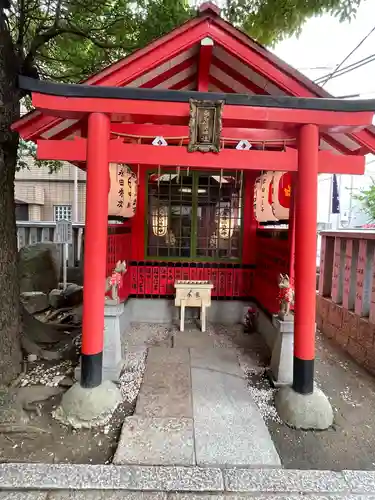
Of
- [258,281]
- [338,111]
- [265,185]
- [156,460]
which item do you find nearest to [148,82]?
[265,185]

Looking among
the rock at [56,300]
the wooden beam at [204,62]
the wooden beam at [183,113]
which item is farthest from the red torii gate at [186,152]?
the rock at [56,300]

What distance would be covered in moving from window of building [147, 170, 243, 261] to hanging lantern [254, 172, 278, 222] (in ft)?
6.04

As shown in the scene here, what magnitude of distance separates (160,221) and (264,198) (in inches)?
112

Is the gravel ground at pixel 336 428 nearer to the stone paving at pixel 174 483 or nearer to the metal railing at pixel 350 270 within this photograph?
the stone paving at pixel 174 483

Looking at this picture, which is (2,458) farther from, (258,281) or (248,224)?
(248,224)

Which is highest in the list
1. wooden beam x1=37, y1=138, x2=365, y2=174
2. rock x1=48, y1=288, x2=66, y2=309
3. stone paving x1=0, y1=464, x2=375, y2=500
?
wooden beam x1=37, y1=138, x2=365, y2=174

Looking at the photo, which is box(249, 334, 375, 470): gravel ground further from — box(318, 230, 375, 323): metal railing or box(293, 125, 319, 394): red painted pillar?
box(318, 230, 375, 323): metal railing

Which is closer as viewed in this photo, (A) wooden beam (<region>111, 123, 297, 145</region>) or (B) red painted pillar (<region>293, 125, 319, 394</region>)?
(B) red painted pillar (<region>293, 125, 319, 394</region>)

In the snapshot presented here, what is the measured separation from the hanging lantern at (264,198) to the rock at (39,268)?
6969 millimetres

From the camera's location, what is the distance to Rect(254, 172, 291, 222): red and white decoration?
16.4 feet

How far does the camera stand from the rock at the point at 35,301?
8.34 m

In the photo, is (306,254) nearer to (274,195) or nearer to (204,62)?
(274,195)

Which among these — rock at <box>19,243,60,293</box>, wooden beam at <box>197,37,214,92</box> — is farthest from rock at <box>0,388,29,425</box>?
wooden beam at <box>197,37,214,92</box>

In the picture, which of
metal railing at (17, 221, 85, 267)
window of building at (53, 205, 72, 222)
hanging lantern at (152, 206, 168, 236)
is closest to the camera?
hanging lantern at (152, 206, 168, 236)
